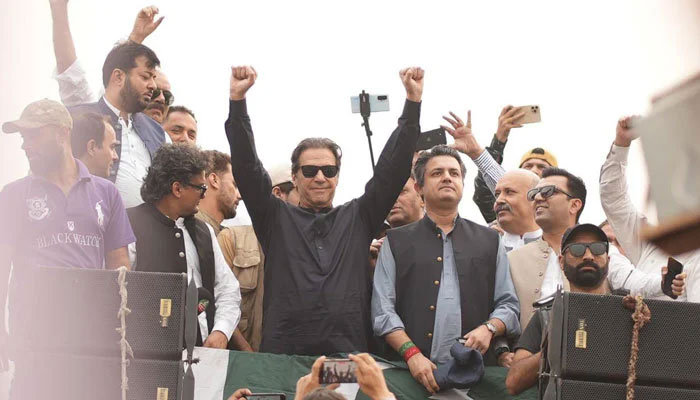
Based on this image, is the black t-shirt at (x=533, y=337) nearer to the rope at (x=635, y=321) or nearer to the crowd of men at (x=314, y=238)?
the crowd of men at (x=314, y=238)

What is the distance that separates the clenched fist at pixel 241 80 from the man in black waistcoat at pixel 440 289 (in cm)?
127

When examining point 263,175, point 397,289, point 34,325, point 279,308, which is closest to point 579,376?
point 397,289

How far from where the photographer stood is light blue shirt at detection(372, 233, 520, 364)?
5469 millimetres

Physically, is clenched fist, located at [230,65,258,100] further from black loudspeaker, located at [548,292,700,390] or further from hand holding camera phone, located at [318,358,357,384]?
black loudspeaker, located at [548,292,700,390]

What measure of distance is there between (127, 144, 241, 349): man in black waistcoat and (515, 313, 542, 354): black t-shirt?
1.68 metres

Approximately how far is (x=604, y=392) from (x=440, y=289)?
4.25 feet

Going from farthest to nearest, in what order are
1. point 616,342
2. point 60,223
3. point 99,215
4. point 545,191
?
point 545,191, point 99,215, point 60,223, point 616,342

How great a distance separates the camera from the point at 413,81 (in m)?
6.05

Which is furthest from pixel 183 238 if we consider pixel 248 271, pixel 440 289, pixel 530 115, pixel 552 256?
pixel 530 115

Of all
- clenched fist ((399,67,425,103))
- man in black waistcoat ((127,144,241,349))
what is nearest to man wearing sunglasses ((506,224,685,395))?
clenched fist ((399,67,425,103))

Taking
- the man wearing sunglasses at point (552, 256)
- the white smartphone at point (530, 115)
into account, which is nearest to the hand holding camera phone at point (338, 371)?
the man wearing sunglasses at point (552, 256)

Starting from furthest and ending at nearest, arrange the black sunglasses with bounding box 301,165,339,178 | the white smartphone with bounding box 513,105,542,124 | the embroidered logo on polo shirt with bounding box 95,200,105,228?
the white smartphone with bounding box 513,105,542,124
the black sunglasses with bounding box 301,165,339,178
the embroidered logo on polo shirt with bounding box 95,200,105,228

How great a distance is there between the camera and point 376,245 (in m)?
6.17

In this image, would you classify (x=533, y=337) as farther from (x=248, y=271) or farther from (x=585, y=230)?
(x=248, y=271)
